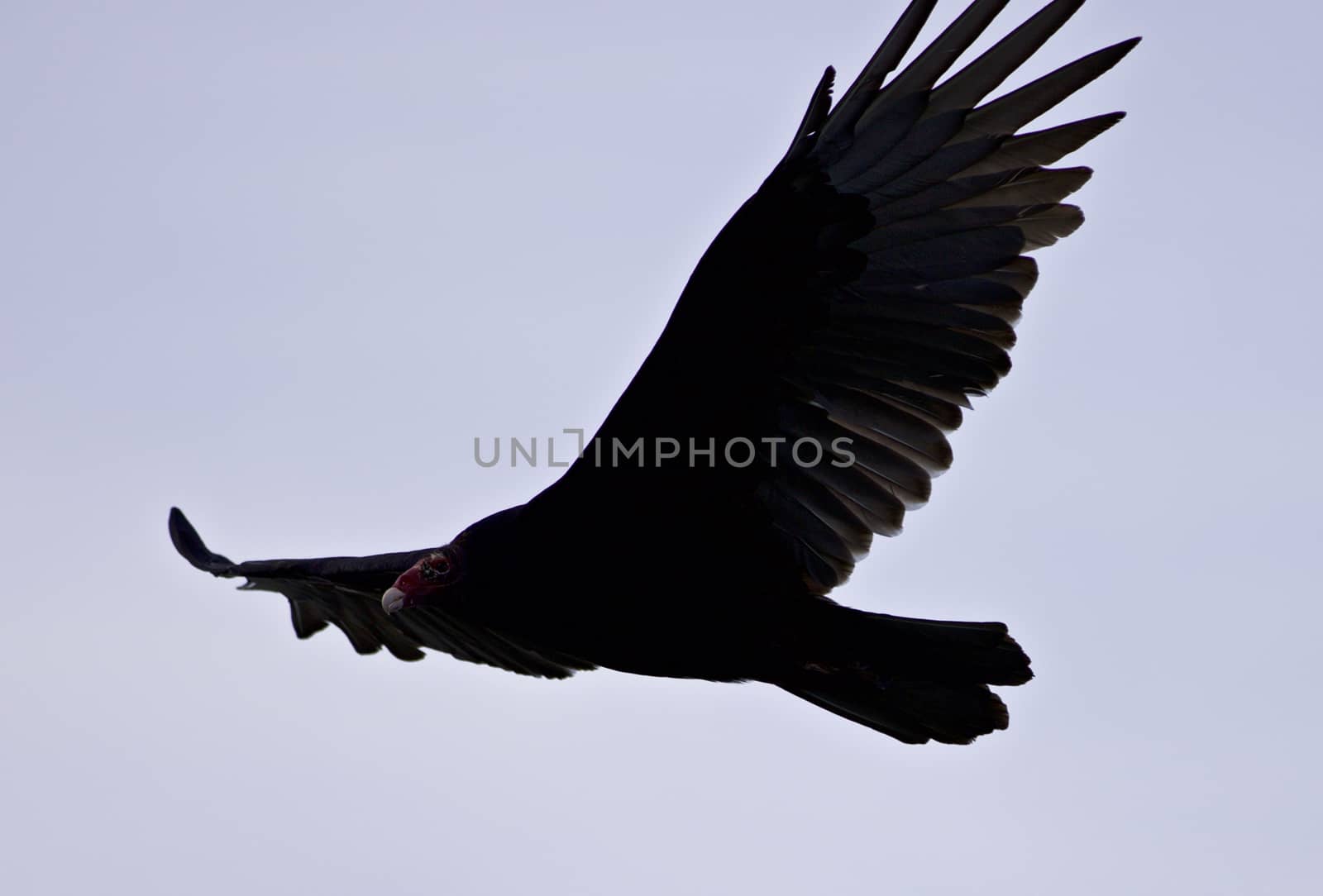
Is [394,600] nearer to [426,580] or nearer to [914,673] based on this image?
[426,580]

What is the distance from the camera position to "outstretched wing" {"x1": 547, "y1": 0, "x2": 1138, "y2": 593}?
17.5ft

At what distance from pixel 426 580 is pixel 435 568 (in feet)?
0.22

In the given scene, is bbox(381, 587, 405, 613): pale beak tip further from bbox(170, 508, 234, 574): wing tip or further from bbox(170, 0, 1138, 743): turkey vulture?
bbox(170, 508, 234, 574): wing tip

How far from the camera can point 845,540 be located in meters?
6.00

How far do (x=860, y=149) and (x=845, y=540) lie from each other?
1.36 meters

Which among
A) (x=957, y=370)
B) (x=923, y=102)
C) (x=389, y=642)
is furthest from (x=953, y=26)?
(x=389, y=642)

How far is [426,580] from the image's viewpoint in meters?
6.26

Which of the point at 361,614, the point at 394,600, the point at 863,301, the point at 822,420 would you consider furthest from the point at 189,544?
the point at 863,301

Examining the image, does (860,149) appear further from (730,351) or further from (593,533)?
(593,533)

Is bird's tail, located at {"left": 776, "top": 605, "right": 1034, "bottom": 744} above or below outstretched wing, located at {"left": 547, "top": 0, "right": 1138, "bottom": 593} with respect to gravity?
below

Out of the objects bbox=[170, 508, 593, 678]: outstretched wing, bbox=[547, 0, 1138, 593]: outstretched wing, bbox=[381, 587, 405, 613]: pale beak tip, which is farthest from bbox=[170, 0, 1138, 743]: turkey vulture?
bbox=[170, 508, 593, 678]: outstretched wing

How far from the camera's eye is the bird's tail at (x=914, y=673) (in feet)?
19.0

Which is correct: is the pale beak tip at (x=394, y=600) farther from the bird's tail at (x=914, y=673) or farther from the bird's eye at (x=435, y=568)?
the bird's tail at (x=914, y=673)

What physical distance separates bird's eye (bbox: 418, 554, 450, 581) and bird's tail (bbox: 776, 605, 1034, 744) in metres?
1.24
